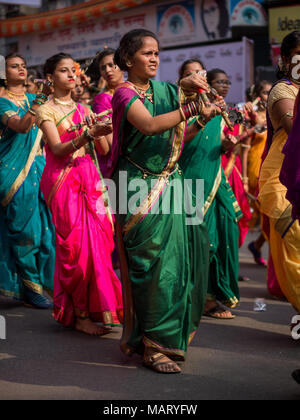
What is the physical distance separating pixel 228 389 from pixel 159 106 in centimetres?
157

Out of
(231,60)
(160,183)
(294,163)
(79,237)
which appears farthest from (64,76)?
Result: (231,60)

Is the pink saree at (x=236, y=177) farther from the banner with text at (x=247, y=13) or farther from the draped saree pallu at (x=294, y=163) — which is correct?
the banner with text at (x=247, y=13)

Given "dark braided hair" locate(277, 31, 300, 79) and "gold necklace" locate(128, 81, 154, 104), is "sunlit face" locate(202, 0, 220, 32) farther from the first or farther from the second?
"gold necklace" locate(128, 81, 154, 104)

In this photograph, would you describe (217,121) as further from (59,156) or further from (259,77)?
(259,77)

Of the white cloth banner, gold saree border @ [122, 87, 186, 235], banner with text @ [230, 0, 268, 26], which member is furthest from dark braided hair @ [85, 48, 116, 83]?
banner with text @ [230, 0, 268, 26]

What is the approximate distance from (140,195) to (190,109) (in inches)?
22.2

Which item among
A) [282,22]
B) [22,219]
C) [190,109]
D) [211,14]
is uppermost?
[211,14]

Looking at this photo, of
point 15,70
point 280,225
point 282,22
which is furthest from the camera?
point 282,22

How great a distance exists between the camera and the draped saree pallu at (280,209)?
4.13m

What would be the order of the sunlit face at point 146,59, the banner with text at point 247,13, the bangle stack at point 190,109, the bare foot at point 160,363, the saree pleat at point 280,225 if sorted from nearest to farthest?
the bangle stack at point 190,109, the bare foot at point 160,363, the sunlit face at point 146,59, the saree pleat at point 280,225, the banner with text at point 247,13

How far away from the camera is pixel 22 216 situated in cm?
572

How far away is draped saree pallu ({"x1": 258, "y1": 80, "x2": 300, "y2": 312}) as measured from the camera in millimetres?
4129

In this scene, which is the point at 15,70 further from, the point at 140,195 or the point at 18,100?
the point at 140,195

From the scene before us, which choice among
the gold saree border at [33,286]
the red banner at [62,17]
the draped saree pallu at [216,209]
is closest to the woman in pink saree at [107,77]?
the draped saree pallu at [216,209]
